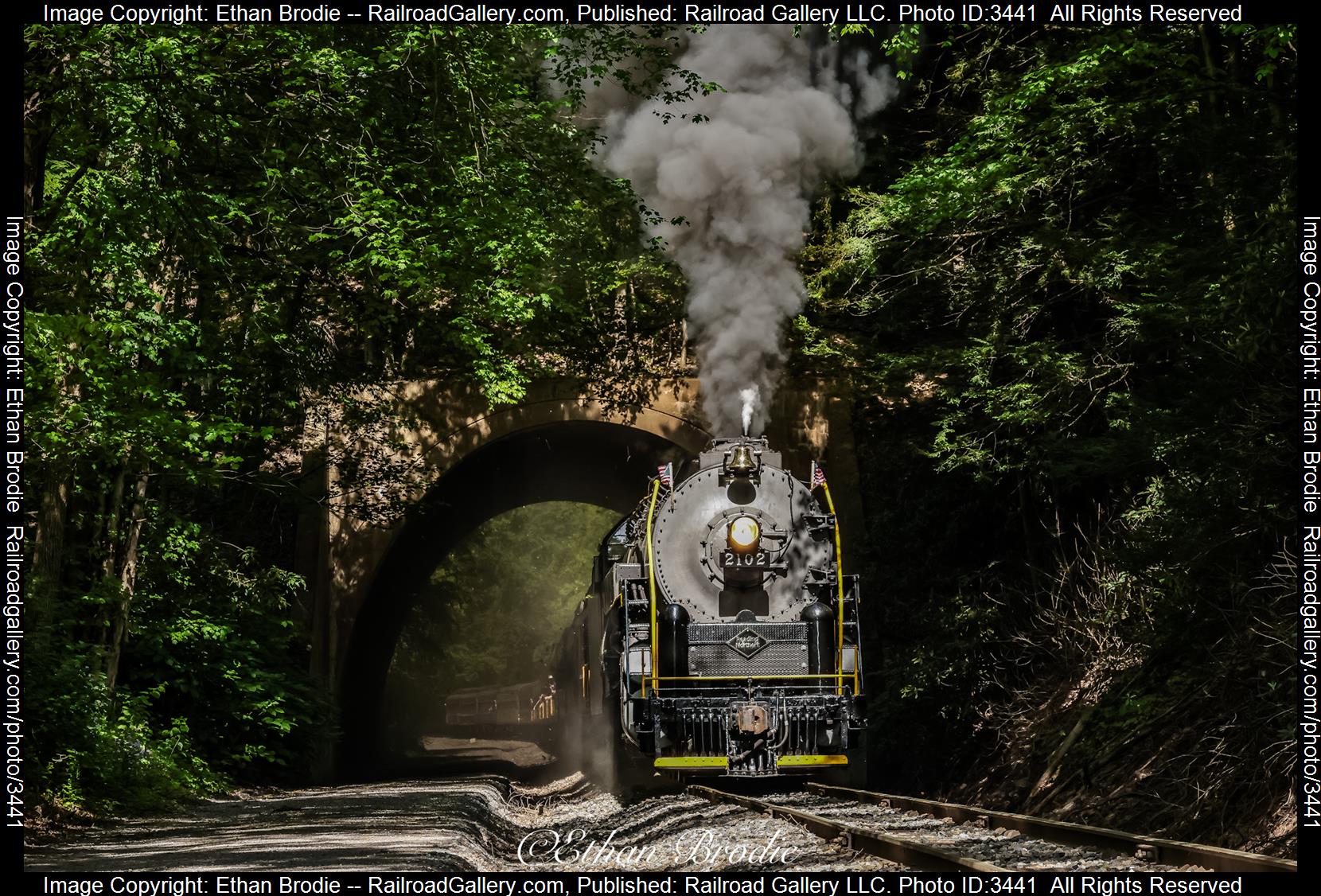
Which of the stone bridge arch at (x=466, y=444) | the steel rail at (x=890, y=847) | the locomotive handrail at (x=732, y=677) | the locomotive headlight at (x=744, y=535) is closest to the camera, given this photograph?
the steel rail at (x=890, y=847)

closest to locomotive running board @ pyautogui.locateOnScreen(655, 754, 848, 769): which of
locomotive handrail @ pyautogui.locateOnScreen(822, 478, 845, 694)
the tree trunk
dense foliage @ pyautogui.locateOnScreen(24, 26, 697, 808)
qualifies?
locomotive handrail @ pyautogui.locateOnScreen(822, 478, 845, 694)

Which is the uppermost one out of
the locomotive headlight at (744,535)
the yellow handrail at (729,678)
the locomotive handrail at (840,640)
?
the locomotive headlight at (744,535)

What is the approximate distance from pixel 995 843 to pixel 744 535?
A: 443 centimetres

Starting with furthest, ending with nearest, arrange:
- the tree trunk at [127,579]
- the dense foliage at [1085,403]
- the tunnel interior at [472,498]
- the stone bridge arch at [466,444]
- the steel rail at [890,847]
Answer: the tunnel interior at [472,498] → the stone bridge arch at [466,444] → the tree trunk at [127,579] → the dense foliage at [1085,403] → the steel rail at [890,847]

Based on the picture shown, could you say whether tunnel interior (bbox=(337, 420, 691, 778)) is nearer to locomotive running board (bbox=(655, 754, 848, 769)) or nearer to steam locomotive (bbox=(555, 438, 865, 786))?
steam locomotive (bbox=(555, 438, 865, 786))

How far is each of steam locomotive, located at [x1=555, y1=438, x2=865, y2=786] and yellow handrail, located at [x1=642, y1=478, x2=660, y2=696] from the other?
0.02 meters

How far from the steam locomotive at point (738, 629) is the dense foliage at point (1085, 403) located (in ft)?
8.29

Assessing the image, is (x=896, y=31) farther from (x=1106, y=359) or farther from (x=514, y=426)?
(x=514, y=426)

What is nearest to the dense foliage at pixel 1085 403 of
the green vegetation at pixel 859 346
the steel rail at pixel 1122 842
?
the green vegetation at pixel 859 346

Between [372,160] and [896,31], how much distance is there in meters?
5.73

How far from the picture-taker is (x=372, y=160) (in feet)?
46.2

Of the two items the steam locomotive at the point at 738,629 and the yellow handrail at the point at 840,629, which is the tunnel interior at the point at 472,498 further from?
the yellow handrail at the point at 840,629

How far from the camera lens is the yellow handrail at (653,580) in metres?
12.4
